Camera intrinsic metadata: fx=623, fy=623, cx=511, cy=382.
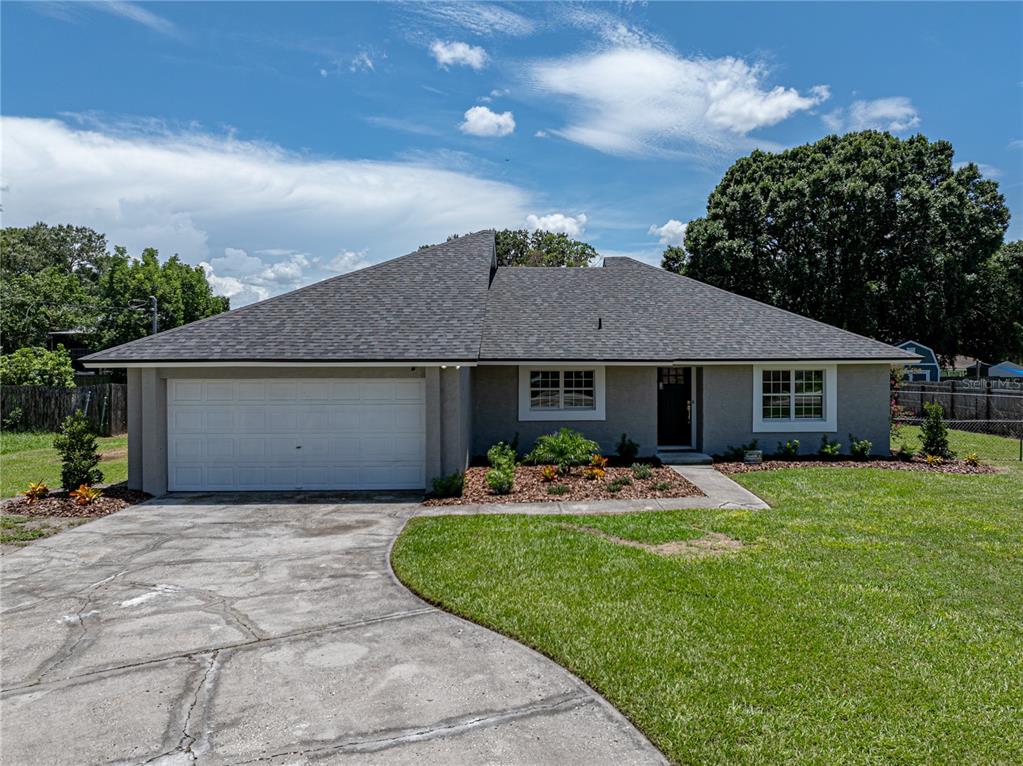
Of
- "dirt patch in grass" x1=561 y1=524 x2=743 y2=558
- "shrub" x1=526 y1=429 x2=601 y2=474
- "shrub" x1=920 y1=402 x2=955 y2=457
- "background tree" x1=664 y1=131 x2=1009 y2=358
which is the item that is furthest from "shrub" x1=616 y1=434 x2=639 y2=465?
"background tree" x1=664 y1=131 x2=1009 y2=358

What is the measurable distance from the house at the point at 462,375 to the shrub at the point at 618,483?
282cm

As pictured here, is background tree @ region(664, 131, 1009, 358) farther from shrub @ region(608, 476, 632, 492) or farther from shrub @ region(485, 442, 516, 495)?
shrub @ region(485, 442, 516, 495)

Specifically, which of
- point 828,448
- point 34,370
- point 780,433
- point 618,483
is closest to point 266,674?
point 618,483

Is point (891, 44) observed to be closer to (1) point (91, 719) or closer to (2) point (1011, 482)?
(2) point (1011, 482)

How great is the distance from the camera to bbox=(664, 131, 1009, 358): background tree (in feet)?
95.7

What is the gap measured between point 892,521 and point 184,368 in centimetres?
1241

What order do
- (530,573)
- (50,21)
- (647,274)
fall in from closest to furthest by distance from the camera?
(530,573), (50,21), (647,274)

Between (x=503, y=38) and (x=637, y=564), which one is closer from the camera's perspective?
(x=637, y=564)

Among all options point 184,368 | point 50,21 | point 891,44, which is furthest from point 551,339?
point 50,21

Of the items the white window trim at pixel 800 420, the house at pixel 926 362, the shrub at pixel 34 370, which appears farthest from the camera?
the house at pixel 926 362

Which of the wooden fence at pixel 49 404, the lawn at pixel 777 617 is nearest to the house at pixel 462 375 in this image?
the lawn at pixel 777 617

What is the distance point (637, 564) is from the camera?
284 inches

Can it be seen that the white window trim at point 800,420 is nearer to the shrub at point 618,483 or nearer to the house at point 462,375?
the house at point 462,375

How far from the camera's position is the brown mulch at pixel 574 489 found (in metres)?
11.1
